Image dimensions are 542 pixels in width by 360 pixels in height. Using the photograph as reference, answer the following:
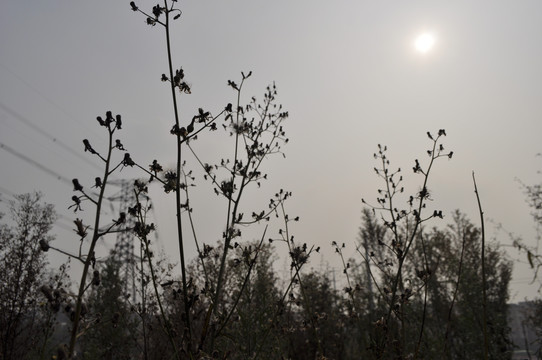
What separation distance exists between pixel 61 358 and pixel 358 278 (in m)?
20.1

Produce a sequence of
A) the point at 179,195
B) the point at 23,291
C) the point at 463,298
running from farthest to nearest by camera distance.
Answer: the point at 463,298 → the point at 23,291 → the point at 179,195

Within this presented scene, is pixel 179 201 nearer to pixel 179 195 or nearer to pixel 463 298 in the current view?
pixel 179 195

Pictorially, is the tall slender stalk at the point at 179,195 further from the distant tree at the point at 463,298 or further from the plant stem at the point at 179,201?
the distant tree at the point at 463,298

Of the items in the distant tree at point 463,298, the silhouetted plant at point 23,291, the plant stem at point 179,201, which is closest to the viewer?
the plant stem at point 179,201

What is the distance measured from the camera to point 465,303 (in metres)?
15.0

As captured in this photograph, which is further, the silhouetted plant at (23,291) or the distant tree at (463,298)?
the distant tree at (463,298)

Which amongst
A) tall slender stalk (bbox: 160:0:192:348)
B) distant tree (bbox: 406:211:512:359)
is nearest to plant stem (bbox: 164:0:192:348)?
tall slender stalk (bbox: 160:0:192:348)

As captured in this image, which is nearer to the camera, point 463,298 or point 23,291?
point 23,291

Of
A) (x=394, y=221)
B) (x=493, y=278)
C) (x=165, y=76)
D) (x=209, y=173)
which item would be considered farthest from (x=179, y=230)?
(x=493, y=278)

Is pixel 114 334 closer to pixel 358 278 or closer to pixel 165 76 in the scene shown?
pixel 358 278

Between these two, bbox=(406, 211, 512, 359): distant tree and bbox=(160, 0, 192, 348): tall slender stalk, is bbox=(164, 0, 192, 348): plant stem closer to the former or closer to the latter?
bbox=(160, 0, 192, 348): tall slender stalk

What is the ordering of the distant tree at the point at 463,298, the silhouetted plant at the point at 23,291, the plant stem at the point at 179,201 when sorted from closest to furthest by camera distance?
1. the plant stem at the point at 179,201
2. the silhouetted plant at the point at 23,291
3. the distant tree at the point at 463,298

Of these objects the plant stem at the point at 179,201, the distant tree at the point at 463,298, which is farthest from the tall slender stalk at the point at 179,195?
the distant tree at the point at 463,298

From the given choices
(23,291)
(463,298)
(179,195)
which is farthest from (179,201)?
(463,298)
